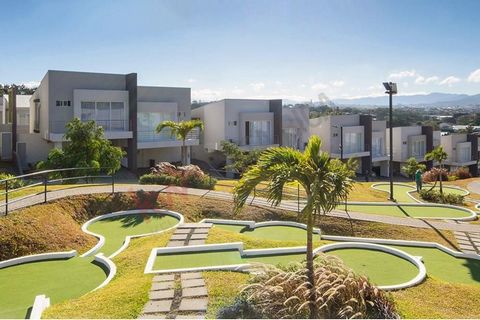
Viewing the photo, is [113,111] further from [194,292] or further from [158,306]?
[158,306]

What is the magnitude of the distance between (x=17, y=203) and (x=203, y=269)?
25.1 feet

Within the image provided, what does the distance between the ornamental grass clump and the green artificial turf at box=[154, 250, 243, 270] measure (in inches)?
97.1

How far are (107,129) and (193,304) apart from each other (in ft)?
78.9

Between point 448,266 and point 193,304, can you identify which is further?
point 448,266

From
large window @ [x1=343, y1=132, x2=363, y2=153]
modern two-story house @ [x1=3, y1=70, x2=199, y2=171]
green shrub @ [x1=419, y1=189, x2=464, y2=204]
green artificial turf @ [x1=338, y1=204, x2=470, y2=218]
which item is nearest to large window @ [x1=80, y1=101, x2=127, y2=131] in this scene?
modern two-story house @ [x1=3, y1=70, x2=199, y2=171]

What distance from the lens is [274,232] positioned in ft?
45.3

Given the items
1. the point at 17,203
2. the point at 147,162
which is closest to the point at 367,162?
the point at 147,162

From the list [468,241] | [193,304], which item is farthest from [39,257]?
[468,241]

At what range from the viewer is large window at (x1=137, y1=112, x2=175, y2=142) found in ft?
101

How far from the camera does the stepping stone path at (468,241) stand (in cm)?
1288

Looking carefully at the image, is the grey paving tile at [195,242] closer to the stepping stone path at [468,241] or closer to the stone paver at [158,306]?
the stone paver at [158,306]

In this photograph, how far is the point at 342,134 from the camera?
43.0 meters

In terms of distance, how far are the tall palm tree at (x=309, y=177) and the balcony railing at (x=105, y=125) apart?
74.8 ft

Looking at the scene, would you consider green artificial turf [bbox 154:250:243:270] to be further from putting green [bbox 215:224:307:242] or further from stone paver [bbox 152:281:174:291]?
putting green [bbox 215:224:307:242]
